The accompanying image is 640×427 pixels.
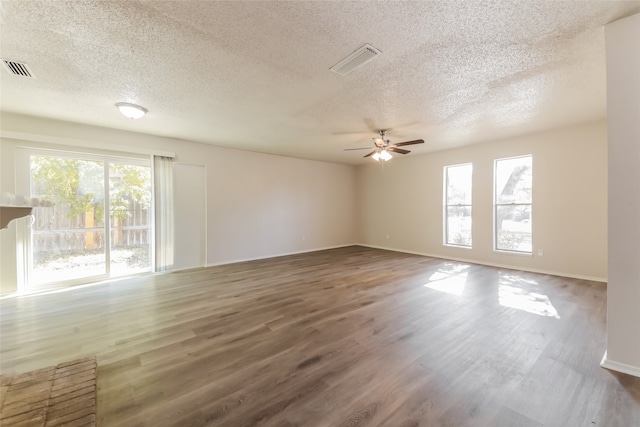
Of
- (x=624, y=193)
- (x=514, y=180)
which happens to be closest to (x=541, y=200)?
(x=514, y=180)

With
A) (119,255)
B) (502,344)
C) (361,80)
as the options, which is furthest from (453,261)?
(119,255)

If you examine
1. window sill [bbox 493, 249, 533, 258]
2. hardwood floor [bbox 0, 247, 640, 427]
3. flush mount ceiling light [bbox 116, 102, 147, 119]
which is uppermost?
flush mount ceiling light [bbox 116, 102, 147, 119]

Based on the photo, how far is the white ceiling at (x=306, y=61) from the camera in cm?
176

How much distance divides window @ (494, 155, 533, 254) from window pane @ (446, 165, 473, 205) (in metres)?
0.59

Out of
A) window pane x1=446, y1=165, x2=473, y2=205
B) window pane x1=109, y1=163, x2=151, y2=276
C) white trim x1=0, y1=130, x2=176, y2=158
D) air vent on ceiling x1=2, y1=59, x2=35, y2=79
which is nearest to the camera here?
air vent on ceiling x1=2, y1=59, x2=35, y2=79

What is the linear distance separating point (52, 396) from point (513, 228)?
694 centimetres

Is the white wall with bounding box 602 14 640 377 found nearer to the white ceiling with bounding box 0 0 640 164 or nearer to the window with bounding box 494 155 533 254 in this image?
the white ceiling with bounding box 0 0 640 164

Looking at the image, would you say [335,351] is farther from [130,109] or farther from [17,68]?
[17,68]

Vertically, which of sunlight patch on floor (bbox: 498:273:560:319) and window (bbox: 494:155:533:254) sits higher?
window (bbox: 494:155:533:254)

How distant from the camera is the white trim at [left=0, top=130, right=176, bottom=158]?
3.60 metres

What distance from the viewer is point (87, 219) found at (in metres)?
4.27

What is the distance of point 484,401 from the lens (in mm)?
1620

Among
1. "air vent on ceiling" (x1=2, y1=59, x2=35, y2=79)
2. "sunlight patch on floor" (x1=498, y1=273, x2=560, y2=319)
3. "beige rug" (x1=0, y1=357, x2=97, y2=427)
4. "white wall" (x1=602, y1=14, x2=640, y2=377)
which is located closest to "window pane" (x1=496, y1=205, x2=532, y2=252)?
"sunlight patch on floor" (x1=498, y1=273, x2=560, y2=319)

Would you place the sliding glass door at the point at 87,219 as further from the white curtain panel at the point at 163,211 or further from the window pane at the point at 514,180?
the window pane at the point at 514,180
